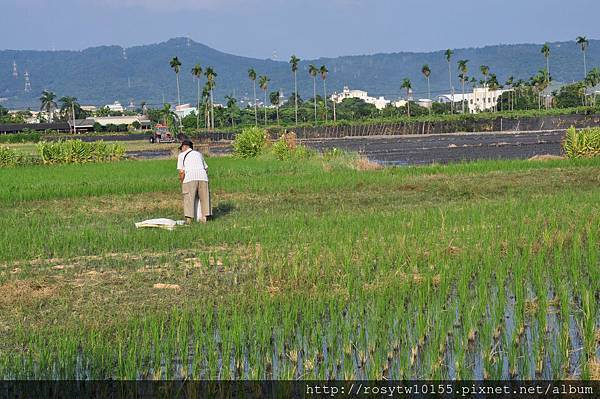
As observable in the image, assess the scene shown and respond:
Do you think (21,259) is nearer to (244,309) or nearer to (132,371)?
(244,309)

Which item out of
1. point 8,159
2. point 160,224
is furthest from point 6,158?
point 160,224

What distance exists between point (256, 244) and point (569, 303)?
4.67 meters

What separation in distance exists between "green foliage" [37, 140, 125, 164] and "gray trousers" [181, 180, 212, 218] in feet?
68.0

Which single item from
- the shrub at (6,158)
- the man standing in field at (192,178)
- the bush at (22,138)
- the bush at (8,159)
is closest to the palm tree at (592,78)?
the bush at (22,138)

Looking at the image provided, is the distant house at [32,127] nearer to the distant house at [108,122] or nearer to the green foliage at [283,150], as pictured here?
the distant house at [108,122]

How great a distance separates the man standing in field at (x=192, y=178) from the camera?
13140mm

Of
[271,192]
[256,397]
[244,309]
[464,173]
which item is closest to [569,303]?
[244,309]

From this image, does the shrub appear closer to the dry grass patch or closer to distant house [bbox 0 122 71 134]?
the dry grass patch

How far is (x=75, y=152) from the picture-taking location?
3359 cm

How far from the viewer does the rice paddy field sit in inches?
246

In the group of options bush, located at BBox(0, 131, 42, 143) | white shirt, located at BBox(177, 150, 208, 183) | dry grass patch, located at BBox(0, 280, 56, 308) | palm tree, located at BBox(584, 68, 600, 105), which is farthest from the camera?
palm tree, located at BBox(584, 68, 600, 105)

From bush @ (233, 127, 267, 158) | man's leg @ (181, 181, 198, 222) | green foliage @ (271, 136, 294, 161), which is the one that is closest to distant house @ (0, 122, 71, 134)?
bush @ (233, 127, 267, 158)

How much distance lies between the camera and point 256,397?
18.2ft

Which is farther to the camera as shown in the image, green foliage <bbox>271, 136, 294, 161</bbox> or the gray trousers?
green foliage <bbox>271, 136, 294, 161</bbox>
